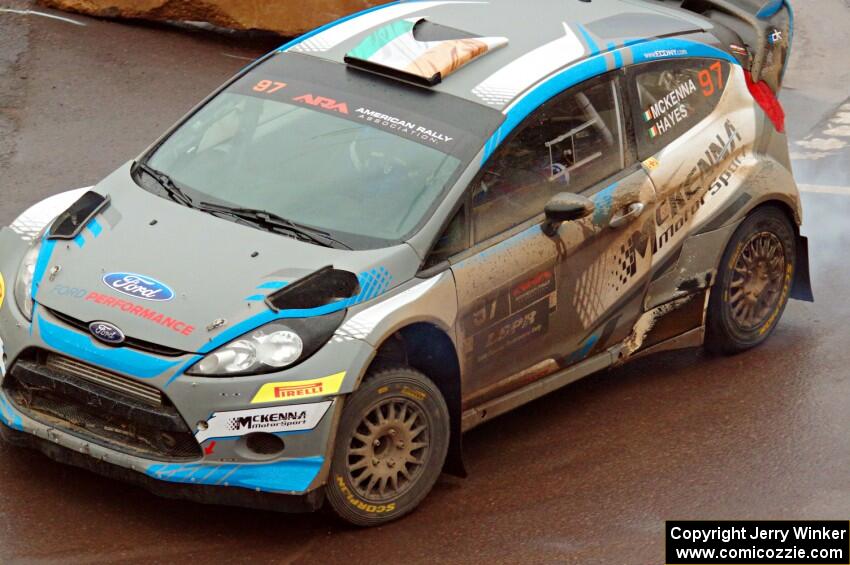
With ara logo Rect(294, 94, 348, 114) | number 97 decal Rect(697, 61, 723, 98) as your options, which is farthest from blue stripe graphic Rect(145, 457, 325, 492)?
number 97 decal Rect(697, 61, 723, 98)

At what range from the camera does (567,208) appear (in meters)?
6.33

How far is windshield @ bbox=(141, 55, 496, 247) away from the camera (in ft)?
20.5

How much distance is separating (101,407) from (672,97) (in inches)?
134

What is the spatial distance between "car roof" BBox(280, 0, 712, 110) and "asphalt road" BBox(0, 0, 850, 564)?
1.72 m

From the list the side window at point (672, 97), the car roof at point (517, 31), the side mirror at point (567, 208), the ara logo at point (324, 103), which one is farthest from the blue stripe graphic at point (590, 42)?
the ara logo at point (324, 103)

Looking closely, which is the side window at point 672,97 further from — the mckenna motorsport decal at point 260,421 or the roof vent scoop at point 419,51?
the mckenna motorsport decal at point 260,421

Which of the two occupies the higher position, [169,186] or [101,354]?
[169,186]

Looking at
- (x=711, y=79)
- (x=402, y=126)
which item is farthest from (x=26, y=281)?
(x=711, y=79)

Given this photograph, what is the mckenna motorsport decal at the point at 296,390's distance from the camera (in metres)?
5.51

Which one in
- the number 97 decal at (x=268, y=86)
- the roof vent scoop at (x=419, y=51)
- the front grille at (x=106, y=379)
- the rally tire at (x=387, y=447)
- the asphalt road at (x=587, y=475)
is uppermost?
the roof vent scoop at (x=419, y=51)

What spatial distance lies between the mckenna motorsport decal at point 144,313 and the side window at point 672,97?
2637mm

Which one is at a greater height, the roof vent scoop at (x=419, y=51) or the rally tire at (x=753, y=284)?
the roof vent scoop at (x=419, y=51)

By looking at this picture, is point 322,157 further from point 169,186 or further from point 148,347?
point 148,347

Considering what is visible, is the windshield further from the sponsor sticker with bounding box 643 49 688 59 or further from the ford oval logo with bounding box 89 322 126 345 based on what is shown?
the sponsor sticker with bounding box 643 49 688 59
